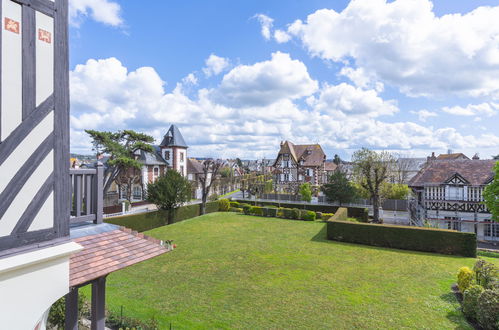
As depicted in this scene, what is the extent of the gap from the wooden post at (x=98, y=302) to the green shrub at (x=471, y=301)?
968 centimetres

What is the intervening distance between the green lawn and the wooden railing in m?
4.44

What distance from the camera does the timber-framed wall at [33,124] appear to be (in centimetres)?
255

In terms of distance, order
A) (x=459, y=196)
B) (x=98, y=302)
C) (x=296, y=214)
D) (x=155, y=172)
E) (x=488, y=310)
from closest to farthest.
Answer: (x=98, y=302)
(x=488, y=310)
(x=459, y=196)
(x=296, y=214)
(x=155, y=172)

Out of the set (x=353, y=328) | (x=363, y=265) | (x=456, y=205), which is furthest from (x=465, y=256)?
(x=353, y=328)

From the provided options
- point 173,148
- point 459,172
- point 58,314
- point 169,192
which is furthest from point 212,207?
point 459,172

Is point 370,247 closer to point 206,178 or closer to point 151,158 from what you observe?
point 206,178

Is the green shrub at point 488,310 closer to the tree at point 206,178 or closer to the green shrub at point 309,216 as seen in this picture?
the green shrub at point 309,216

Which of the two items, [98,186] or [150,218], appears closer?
[98,186]

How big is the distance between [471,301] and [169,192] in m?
18.9

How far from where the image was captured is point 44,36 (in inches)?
113

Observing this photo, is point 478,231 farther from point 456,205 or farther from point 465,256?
point 465,256

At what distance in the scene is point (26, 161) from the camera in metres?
2.71

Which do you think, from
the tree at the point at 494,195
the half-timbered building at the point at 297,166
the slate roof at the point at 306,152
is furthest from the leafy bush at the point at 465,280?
the slate roof at the point at 306,152

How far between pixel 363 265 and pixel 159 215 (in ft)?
51.0
